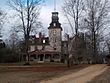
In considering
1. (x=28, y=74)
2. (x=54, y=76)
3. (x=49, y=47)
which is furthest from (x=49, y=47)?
(x=54, y=76)

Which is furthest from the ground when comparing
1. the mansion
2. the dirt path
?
the mansion

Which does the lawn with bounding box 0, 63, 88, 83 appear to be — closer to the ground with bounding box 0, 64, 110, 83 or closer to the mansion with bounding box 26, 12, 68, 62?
the ground with bounding box 0, 64, 110, 83

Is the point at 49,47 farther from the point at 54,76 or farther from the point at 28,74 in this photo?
the point at 54,76

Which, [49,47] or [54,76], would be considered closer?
[54,76]

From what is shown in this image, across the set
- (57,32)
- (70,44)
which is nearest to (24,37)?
(70,44)

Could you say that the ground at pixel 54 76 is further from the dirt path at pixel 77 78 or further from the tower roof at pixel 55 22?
the tower roof at pixel 55 22

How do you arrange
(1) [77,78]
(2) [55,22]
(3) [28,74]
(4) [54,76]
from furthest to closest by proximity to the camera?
(2) [55,22]
(3) [28,74]
(4) [54,76]
(1) [77,78]

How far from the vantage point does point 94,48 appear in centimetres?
6925

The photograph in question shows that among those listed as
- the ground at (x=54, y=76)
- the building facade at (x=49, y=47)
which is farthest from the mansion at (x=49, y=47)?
the ground at (x=54, y=76)

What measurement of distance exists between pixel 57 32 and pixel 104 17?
177 ft

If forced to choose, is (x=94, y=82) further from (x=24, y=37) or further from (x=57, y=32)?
(x=57, y=32)

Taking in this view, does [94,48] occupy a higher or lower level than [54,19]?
lower

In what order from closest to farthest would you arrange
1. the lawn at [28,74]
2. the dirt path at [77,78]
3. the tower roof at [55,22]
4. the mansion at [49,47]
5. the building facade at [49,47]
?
the dirt path at [77,78], the lawn at [28,74], the mansion at [49,47], the building facade at [49,47], the tower roof at [55,22]

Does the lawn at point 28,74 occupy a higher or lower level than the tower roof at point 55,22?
lower
